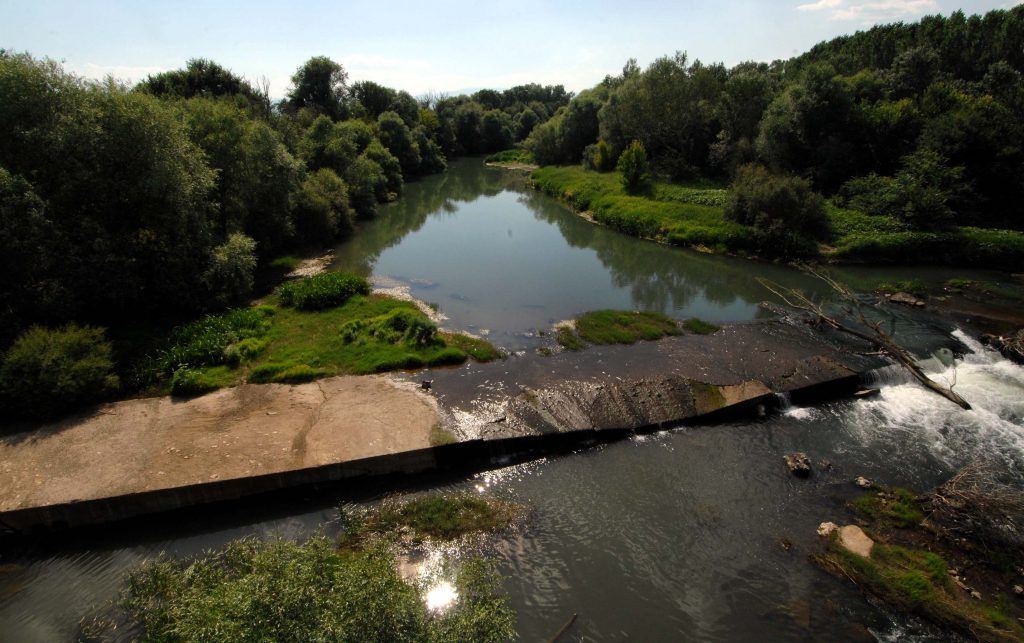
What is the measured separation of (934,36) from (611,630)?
73.8 m

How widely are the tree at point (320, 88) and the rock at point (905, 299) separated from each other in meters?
60.2

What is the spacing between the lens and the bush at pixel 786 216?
3072 cm

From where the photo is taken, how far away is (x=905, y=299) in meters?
24.2

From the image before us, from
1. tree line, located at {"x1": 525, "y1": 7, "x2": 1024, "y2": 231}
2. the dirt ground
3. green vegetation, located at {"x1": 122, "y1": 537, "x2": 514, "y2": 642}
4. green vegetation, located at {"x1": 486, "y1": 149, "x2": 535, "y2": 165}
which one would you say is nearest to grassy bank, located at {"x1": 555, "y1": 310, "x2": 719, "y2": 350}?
the dirt ground

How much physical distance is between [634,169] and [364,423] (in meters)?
35.9

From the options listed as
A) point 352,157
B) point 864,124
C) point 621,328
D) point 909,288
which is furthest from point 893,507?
point 352,157

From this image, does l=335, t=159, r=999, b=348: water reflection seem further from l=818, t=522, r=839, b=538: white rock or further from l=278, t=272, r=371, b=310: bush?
l=818, t=522, r=839, b=538: white rock

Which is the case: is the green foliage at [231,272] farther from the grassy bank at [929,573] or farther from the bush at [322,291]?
the grassy bank at [929,573]

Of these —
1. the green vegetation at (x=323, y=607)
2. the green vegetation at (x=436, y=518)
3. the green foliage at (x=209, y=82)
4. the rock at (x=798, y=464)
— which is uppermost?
the green foliage at (x=209, y=82)

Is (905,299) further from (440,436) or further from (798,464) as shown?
(440,436)

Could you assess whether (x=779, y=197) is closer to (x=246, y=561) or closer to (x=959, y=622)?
(x=959, y=622)

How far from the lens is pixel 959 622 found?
959cm

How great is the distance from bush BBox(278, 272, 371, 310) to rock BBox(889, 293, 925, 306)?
81.7 feet

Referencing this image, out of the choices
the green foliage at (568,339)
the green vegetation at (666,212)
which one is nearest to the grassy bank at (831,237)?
the green vegetation at (666,212)
